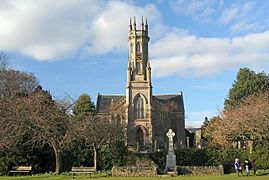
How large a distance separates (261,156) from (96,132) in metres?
15.2

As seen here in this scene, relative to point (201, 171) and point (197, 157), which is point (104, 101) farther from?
point (201, 171)

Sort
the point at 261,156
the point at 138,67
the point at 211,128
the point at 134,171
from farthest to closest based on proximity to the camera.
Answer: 1. the point at 138,67
2. the point at 211,128
3. the point at 261,156
4. the point at 134,171

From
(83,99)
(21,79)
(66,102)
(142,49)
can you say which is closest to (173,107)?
(142,49)

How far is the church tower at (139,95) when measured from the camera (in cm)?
7262

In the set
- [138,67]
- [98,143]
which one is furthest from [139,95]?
[98,143]

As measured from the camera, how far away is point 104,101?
8431 centimetres

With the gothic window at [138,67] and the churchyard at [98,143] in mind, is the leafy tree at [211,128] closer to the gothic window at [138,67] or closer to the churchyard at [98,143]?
the churchyard at [98,143]

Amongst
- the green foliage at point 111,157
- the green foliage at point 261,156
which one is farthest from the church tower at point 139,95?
the green foliage at point 261,156

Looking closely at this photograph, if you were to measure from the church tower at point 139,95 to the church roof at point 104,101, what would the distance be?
807 centimetres

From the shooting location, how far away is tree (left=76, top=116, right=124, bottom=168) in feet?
108

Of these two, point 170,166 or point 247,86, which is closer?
point 170,166

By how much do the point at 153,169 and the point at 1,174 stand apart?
11.8m

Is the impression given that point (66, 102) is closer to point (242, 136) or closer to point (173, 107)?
point (242, 136)

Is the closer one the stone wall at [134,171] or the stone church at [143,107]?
the stone wall at [134,171]
